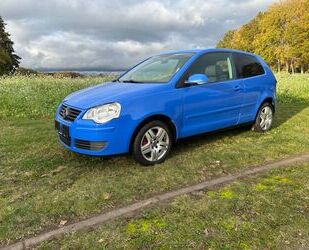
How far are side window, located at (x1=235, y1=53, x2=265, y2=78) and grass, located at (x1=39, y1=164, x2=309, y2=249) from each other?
9.74 ft

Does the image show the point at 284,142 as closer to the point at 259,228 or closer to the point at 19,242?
the point at 259,228

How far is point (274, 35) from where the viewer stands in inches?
2050

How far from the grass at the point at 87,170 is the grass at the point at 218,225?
1.61 feet

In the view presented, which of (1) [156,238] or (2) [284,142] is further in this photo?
(2) [284,142]

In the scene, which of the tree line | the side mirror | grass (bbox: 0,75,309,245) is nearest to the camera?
grass (bbox: 0,75,309,245)

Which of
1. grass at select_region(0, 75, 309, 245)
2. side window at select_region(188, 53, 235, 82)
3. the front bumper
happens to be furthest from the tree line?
the front bumper

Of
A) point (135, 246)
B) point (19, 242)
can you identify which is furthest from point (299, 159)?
point (19, 242)

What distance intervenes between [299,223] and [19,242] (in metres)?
2.72

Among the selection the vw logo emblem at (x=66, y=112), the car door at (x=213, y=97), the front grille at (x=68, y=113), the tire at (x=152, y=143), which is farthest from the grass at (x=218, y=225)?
the vw logo emblem at (x=66, y=112)

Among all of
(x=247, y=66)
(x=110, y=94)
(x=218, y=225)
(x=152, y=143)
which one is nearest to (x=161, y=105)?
(x=152, y=143)

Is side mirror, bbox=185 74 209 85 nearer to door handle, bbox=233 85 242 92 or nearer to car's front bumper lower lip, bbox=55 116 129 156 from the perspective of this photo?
door handle, bbox=233 85 242 92

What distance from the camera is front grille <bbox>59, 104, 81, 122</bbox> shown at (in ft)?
17.9

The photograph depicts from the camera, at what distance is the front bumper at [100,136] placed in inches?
205

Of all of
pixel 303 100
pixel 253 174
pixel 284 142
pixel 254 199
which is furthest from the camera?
pixel 303 100
